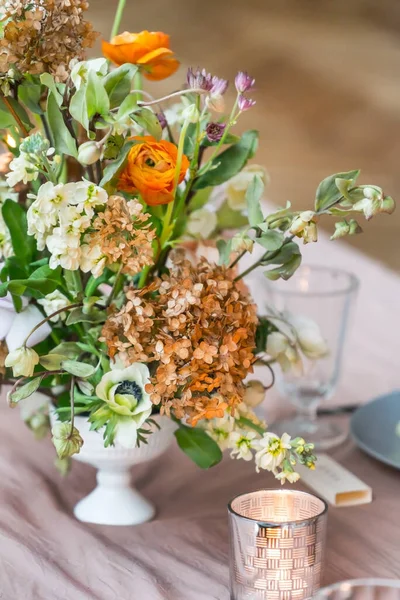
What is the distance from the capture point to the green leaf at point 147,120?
1.94 ft

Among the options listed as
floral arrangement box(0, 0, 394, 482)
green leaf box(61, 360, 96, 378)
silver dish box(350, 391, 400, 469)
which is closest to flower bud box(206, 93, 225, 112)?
floral arrangement box(0, 0, 394, 482)

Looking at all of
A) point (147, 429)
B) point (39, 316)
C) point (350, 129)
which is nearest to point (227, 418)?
point (147, 429)

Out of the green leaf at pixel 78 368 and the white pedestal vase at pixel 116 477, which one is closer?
the green leaf at pixel 78 368

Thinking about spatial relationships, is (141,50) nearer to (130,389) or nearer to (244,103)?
(244,103)

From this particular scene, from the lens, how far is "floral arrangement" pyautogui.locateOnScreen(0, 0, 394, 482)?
23.0 inches

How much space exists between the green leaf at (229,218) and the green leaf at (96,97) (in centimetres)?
25

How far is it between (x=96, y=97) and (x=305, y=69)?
3613 mm

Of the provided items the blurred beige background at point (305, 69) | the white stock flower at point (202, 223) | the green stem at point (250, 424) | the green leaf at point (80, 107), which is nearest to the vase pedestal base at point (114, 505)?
the green stem at point (250, 424)

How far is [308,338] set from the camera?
2.57ft

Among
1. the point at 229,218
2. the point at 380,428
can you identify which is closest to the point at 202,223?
the point at 229,218

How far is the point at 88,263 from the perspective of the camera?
1.92 ft

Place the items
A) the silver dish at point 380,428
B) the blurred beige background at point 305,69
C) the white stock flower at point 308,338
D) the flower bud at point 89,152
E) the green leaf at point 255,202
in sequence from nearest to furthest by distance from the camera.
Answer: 1. the flower bud at point 89,152
2. the green leaf at point 255,202
3. the white stock flower at point 308,338
4. the silver dish at point 380,428
5. the blurred beige background at point 305,69

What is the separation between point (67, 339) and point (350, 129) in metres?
3.30

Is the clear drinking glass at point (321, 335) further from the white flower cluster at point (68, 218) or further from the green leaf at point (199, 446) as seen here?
the white flower cluster at point (68, 218)
